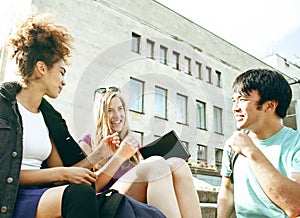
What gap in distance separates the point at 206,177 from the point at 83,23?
4.27m

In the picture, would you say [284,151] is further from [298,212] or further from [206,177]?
[206,177]

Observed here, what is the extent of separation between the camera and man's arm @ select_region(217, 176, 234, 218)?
1.29 m

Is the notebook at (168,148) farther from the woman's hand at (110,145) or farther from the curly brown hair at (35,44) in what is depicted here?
the curly brown hair at (35,44)

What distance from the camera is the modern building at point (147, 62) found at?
187 inches

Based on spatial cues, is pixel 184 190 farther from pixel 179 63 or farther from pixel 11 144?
pixel 179 63

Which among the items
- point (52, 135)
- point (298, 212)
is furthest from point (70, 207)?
point (298, 212)

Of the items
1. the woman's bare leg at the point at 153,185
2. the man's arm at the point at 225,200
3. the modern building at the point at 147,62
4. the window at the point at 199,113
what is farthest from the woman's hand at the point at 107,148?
the window at the point at 199,113

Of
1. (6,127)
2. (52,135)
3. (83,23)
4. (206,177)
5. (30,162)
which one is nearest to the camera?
(6,127)

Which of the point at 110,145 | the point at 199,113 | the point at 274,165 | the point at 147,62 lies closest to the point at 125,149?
the point at 110,145

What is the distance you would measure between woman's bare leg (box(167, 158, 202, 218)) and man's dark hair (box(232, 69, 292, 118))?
15.9 inches

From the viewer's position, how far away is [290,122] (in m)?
12.1

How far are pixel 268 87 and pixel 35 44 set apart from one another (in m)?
0.94

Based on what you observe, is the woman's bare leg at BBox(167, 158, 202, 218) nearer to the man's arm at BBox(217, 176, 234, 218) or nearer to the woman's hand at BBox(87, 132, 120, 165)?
the man's arm at BBox(217, 176, 234, 218)

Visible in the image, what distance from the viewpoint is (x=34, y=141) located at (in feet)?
3.54
